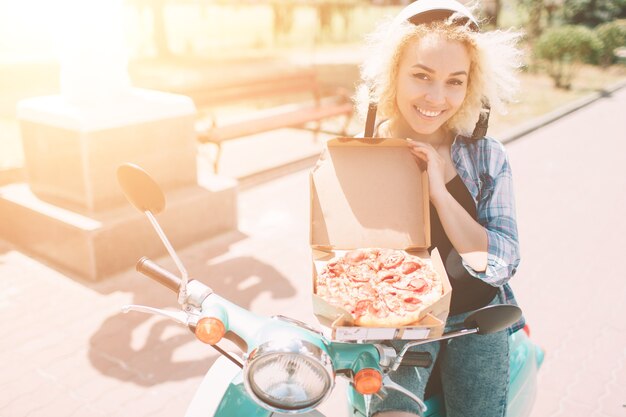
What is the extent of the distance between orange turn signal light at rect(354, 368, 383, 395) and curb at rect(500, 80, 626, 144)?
8643mm

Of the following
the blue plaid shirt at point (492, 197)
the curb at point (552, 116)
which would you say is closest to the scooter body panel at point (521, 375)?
the blue plaid shirt at point (492, 197)

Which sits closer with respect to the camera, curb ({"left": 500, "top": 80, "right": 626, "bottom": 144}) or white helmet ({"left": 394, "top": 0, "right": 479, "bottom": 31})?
white helmet ({"left": 394, "top": 0, "right": 479, "bottom": 31})

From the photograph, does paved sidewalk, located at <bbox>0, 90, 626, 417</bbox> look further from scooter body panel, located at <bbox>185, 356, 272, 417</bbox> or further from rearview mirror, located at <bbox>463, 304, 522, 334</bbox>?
rearview mirror, located at <bbox>463, 304, 522, 334</bbox>

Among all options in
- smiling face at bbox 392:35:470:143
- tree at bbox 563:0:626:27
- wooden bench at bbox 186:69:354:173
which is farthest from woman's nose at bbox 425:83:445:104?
tree at bbox 563:0:626:27

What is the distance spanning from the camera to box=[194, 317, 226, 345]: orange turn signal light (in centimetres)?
139

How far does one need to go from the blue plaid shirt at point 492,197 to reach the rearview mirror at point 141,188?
97cm

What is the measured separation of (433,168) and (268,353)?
0.81 metres

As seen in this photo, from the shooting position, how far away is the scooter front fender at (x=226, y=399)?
1585 mm

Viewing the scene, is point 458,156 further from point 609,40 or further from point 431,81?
point 609,40

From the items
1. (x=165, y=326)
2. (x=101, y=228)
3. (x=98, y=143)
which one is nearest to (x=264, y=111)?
(x=98, y=143)

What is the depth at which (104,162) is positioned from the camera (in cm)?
456

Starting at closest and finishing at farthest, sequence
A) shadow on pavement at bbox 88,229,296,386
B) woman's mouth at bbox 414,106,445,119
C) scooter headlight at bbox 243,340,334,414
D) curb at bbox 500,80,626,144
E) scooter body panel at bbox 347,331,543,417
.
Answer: scooter headlight at bbox 243,340,334,414 → woman's mouth at bbox 414,106,445,119 → scooter body panel at bbox 347,331,543,417 → shadow on pavement at bbox 88,229,296,386 → curb at bbox 500,80,626,144

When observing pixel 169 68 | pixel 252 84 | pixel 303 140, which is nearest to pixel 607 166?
pixel 303 140

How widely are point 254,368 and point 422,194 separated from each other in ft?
2.59
